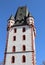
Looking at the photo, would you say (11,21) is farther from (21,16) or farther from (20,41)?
(20,41)

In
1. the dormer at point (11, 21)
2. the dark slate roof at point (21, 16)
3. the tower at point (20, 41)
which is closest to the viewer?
the tower at point (20, 41)

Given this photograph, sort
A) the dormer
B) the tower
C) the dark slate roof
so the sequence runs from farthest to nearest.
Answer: the dark slate roof
the dormer
the tower

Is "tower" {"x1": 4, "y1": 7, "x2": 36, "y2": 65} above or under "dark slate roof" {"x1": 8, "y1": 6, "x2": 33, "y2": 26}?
under

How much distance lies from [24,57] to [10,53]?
3.28 metres

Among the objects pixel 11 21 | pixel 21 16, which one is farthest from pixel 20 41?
pixel 21 16

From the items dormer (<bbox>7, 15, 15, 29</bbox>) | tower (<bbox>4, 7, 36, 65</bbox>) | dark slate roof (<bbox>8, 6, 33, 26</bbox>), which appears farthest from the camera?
dark slate roof (<bbox>8, 6, 33, 26</bbox>)

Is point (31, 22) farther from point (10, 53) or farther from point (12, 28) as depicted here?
point (10, 53)

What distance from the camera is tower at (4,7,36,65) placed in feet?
133

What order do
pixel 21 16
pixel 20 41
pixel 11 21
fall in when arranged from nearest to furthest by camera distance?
pixel 20 41, pixel 11 21, pixel 21 16

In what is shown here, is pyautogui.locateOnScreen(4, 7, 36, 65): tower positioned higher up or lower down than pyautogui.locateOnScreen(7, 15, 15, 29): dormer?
lower down

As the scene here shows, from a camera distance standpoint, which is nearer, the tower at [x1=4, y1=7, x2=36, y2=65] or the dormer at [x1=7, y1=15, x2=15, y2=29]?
the tower at [x1=4, y1=7, x2=36, y2=65]

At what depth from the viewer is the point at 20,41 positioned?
43406 millimetres

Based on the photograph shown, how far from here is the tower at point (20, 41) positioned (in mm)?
40438

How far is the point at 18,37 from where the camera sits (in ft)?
145
